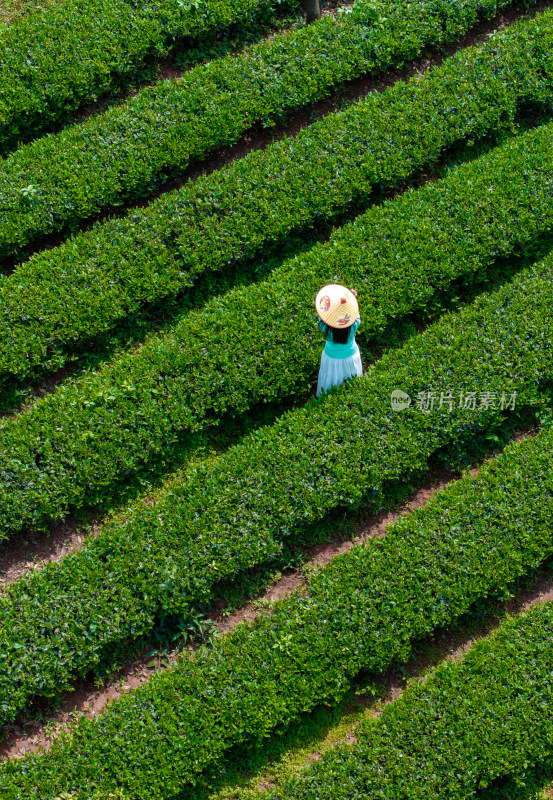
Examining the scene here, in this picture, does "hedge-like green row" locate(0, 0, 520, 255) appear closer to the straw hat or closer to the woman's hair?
the straw hat

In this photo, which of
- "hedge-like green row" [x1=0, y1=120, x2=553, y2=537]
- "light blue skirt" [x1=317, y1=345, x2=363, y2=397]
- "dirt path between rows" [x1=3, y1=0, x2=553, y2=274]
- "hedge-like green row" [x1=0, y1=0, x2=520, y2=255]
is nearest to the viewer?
"hedge-like green row" [x1=0, y1=120, x2=553, y2=537]

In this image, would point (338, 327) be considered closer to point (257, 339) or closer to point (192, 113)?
point (257, 339)

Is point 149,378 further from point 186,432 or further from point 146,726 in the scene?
point 146,726

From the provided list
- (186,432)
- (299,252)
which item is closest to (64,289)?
(186,432)

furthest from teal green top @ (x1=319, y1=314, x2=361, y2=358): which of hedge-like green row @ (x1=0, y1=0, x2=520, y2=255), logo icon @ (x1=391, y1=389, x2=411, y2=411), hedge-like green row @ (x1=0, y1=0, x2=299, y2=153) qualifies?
hedge-like green row @ (x1=0, y1=0, x2=299, y2=153)

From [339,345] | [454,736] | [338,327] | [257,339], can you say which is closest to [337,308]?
[338,327]

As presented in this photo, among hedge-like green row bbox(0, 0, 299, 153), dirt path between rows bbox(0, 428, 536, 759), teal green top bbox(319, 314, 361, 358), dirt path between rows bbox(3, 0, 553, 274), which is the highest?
hedge-like green row bbox(0, 0, 299, 153)

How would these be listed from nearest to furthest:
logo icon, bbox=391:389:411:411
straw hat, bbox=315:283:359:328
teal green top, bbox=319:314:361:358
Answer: straw hat, bbox=315:283:359:328 < teal green top, bbox=319:314:361:358 < logo icon, bbox=391:389:411:411

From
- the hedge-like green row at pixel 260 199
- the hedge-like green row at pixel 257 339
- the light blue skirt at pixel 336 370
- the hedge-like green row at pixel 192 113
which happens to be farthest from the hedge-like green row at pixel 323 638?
the hedge-like green row at pixel 192 113
